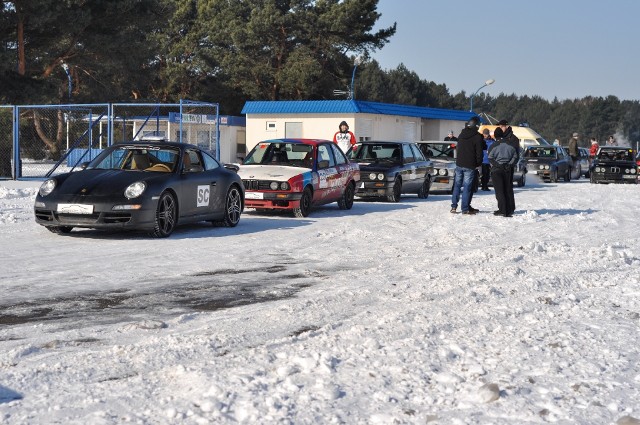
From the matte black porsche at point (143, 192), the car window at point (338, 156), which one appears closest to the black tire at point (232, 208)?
the matte black porsche at point (143, 192)

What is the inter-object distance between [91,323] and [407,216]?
38.5ft

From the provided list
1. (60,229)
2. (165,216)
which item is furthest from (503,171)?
(60,229)

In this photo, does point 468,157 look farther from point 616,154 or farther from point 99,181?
point 616,154

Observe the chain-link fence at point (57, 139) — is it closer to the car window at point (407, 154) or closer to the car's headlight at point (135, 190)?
the car window at point (407, 154)

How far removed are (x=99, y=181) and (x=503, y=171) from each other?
844 cm

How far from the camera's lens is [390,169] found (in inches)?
889

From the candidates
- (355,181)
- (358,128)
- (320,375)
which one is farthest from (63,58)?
(320,375)

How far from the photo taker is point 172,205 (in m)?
13.8

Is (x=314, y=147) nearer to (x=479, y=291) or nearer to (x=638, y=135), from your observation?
(x=479, y=291)

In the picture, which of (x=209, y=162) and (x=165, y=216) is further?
(x=209, y=162)

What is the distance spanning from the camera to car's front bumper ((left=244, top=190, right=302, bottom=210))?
17.2 meters

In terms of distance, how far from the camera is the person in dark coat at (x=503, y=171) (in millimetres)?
18312

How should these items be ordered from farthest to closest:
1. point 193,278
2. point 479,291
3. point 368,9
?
point 368,9, point 193,278, point 479,291

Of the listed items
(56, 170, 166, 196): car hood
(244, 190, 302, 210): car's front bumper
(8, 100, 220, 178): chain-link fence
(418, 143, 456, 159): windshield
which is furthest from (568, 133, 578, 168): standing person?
(56, 170, 166, 196): car hood
